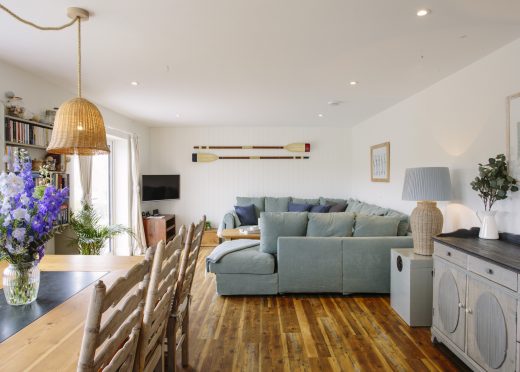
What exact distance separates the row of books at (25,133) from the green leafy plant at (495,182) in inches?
157

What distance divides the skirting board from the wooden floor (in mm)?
86

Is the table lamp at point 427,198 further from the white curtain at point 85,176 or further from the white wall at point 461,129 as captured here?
the white curtain at point 85,176

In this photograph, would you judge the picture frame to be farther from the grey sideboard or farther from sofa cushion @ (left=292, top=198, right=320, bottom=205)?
sofa cushion @ (left=292, top=198, right=320, bottom=205)

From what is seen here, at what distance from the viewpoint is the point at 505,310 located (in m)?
1.80

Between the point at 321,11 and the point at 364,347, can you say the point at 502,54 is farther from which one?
the point at 364,347

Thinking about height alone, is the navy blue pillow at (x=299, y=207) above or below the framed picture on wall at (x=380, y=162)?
below

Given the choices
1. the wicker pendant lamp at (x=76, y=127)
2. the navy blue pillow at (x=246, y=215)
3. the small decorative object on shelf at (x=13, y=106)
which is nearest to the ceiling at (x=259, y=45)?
the small decorative object on shelf at (x=13, y=106)

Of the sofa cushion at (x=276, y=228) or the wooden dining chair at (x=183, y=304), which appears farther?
the sofa cushion at (x=276, y=228)

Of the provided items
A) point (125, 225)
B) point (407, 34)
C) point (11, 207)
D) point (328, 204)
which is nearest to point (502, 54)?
point (407, 34)

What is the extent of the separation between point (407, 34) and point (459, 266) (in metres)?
1.73

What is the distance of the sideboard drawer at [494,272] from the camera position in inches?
69.0

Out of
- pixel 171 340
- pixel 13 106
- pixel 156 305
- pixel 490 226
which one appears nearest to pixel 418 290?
pixel 490 226

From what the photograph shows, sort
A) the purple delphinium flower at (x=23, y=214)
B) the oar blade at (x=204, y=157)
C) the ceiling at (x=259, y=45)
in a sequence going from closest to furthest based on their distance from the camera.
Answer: the purple delphinium flower at (x=23, y=214) → the ceiling at (x=259, y=45) → the oar blade at (x=204, y=157)

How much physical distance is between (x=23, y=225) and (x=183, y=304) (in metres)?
1.13
